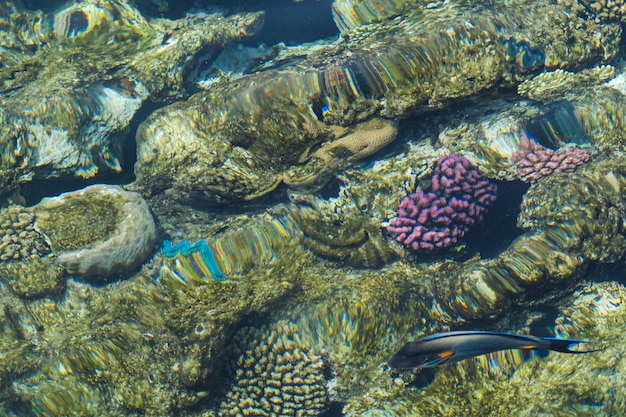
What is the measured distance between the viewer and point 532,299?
400 centimetres

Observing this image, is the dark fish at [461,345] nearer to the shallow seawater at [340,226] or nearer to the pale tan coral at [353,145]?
the shallow seawater at [340,226]

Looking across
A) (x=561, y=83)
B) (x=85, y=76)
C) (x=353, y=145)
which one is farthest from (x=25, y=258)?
(x=561, y=83)

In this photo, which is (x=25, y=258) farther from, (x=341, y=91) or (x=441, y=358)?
(x=441, y=358)

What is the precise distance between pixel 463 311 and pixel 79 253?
4.06 m

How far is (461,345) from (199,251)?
2.98 meters

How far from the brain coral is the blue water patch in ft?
2.26

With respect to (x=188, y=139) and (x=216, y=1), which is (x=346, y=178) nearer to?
(x=188, y=139)

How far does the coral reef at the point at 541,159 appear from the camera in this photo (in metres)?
4.52

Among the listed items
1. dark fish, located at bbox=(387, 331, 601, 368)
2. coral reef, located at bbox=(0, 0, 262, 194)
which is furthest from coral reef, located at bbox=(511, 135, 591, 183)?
coral reef, located at bbox=(0, 0, 262, 194)

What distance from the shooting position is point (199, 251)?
4629 millimetres

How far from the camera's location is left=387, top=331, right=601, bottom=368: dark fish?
2.45 m

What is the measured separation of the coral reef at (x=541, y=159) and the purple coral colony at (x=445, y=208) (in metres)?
0.38

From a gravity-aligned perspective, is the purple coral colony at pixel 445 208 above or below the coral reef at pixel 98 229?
below

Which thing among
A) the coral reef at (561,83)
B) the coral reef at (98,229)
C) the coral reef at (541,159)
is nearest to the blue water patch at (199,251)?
the coral reef at (98,229)
